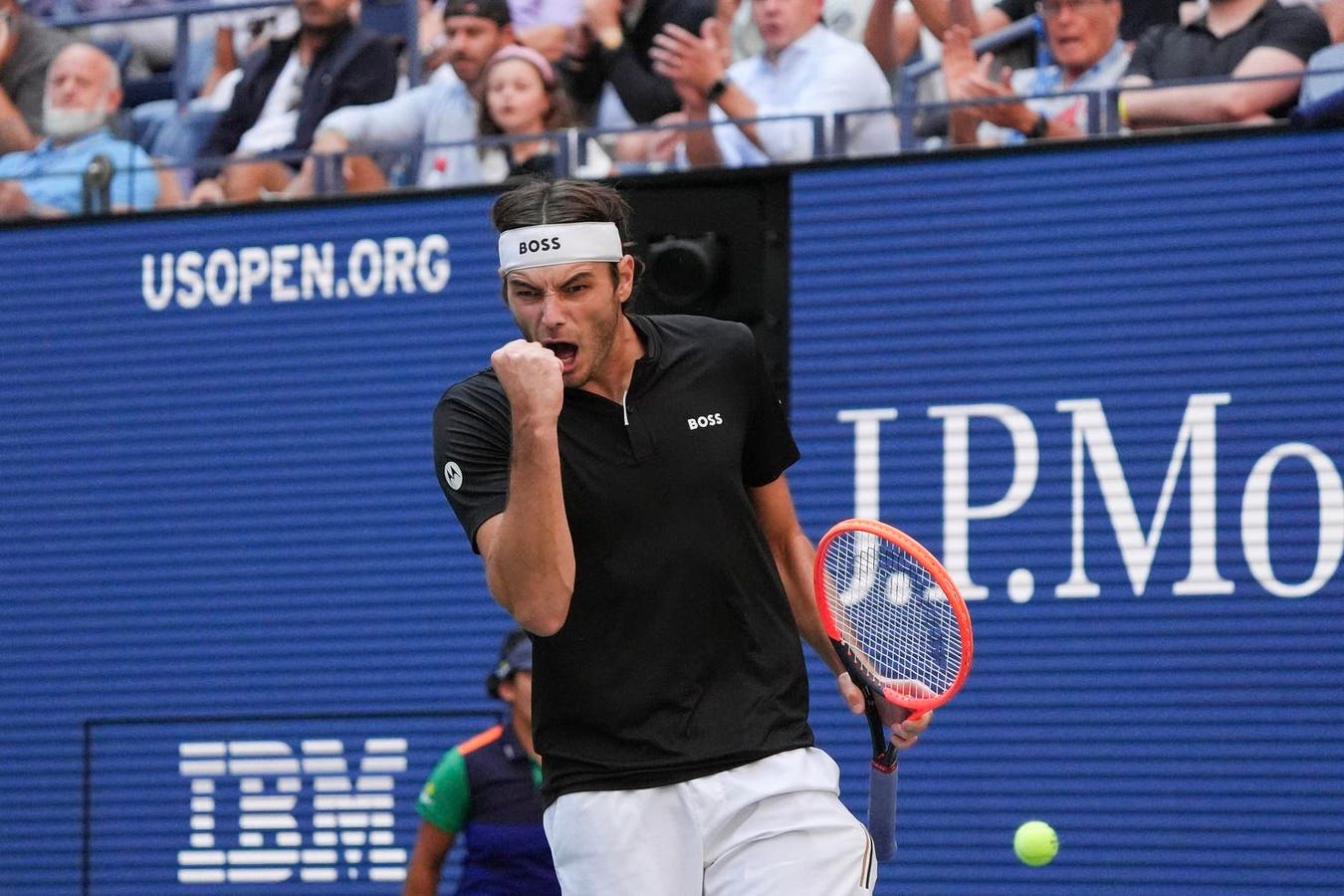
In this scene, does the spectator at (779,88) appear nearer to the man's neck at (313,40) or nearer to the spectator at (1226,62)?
the spectator at (1226,62)

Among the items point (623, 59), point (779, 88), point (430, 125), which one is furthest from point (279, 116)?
point (779, 88)

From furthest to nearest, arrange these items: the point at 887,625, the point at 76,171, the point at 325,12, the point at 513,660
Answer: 1. the point at 76,171
2. the point at 325,12
3. the point at 513,660
4. the point at 887,625

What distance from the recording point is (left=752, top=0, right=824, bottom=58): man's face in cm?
827

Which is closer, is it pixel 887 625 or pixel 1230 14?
pixel 887 625

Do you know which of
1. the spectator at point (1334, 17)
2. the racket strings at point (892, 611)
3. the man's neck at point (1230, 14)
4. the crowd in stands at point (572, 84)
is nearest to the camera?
the racket strings at point (892, 611)

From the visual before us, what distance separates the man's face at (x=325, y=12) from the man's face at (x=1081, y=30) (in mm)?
3378

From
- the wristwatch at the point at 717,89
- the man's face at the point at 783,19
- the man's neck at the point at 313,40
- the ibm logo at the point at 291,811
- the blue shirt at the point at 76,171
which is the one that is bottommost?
the ibm logo at the point at 291,811

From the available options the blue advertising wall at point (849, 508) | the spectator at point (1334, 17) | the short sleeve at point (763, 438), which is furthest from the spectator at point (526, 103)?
the short sleeve at point (763, 438)

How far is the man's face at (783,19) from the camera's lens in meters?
8.27

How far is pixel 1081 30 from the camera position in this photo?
7812 millimetres

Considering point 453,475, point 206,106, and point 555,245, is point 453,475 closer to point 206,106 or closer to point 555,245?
point 555,245

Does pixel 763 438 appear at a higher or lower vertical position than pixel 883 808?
higher

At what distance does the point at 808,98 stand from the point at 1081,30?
3.84 feet

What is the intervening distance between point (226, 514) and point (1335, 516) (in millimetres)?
4876
